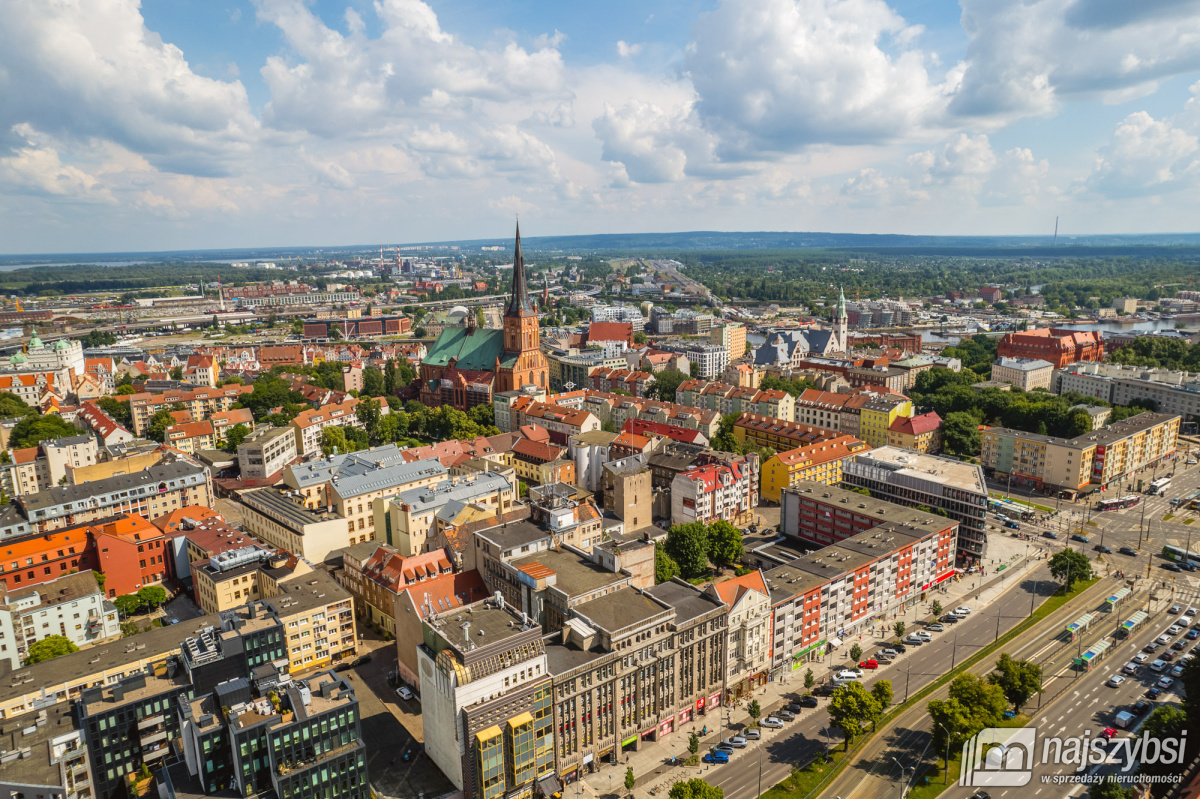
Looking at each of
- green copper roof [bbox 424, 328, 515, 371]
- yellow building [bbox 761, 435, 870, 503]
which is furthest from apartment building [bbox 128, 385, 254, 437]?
yellow building [bbox 761, 435, 870, 503]

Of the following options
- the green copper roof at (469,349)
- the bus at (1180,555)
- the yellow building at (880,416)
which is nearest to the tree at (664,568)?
the bus at (1180,555)

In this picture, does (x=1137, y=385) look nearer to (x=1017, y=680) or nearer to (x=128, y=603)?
(x=1017, y=680)

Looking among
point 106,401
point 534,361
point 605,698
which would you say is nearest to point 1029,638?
point 605,698

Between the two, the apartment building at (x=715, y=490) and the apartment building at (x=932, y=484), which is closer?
the apartment building at (x=932, y=484)

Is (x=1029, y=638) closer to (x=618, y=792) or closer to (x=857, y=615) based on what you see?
(x=857, y=615)

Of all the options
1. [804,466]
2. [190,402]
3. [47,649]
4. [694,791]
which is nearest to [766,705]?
[694,791]

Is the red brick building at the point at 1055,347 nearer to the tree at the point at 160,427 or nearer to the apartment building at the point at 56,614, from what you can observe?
the apartment building at the point at 56,614
